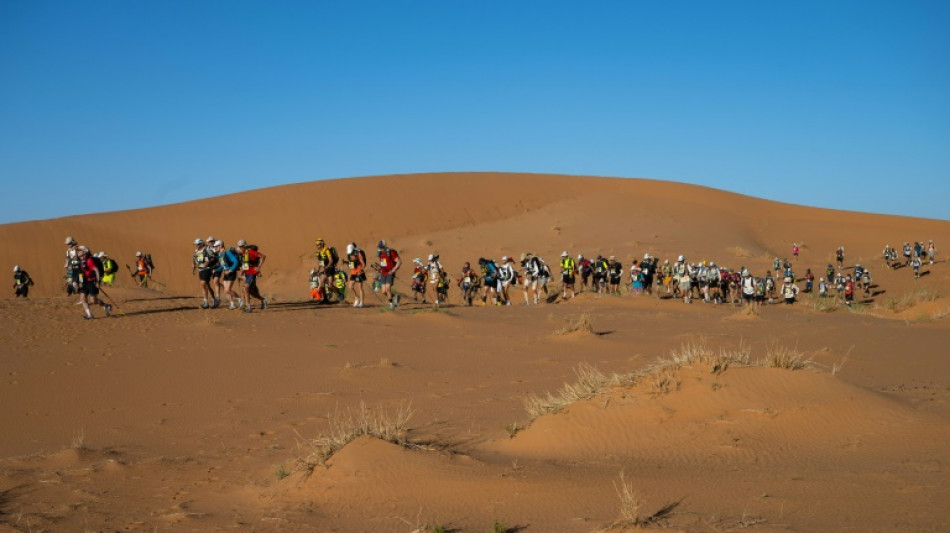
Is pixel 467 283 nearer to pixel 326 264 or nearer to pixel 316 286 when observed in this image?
pixel 316 286

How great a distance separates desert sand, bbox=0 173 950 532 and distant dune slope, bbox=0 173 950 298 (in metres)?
22.3

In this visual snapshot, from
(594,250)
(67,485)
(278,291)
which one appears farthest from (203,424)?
(594,250)

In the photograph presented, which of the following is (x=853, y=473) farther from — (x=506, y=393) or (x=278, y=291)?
(x=278, y=291)

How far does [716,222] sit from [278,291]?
114 feet

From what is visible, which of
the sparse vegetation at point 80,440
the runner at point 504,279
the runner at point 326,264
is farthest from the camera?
the runner at point 504,279

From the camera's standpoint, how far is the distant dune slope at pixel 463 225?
154 ft

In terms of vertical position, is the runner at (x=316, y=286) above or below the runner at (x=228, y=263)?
below

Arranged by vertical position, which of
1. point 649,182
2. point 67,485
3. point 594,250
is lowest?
point 67,485

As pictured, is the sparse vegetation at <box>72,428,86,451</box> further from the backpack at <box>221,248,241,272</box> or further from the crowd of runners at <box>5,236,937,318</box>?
the backpack at <box>221,248,241,272</box>

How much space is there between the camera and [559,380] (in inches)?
477

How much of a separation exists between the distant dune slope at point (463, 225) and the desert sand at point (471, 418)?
22.3 metres

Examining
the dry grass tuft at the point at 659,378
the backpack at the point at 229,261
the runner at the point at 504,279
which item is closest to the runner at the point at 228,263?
the backpack at the point at 229,261

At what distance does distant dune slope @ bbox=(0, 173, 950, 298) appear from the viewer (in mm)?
47031

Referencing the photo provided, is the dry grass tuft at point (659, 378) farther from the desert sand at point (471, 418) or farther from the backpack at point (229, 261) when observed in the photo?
the backpack at point (229, 261)
